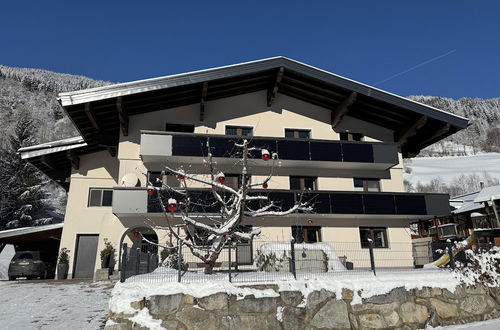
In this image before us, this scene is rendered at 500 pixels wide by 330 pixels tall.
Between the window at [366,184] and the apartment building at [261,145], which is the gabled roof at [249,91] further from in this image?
the window at [366,184]

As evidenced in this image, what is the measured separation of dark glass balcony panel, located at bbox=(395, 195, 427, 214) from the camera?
19.8m

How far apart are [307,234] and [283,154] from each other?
4664mm

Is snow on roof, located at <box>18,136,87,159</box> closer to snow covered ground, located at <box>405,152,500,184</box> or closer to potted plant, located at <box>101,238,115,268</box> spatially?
potted plant, located at <box>101,238,115,268</box>

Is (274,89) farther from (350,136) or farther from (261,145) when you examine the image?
(350,136)

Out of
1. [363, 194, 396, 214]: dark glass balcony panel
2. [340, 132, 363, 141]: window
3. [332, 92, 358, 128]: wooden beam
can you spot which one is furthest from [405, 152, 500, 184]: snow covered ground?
[363, 194, 396, 214]: dark glass balcony panel

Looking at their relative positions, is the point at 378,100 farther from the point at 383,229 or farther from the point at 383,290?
the point at 383,290

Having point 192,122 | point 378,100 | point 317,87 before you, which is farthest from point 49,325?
point 378,100

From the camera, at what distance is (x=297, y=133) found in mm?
21844

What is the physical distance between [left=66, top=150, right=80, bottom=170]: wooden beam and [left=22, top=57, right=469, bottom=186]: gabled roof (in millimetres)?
313

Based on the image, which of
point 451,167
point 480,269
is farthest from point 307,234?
point 451,167

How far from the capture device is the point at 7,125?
95.9 m

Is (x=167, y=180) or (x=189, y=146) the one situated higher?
(x=189, y=146)

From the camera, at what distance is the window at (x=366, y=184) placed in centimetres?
2139

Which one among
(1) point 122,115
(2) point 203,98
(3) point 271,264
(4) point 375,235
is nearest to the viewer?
(3) point 271,264
